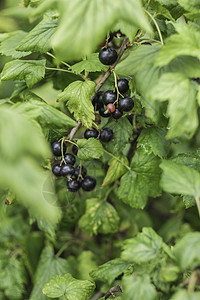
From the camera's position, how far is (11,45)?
4.96 ft

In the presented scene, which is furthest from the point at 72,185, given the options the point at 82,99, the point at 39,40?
the point at 39,40

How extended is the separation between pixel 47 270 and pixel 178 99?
127cm

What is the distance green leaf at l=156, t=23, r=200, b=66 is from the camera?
2.97 feet

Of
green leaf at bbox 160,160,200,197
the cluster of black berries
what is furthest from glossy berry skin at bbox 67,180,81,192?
green leaf at bbox 160,160,200,197

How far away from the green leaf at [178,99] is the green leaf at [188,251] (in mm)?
307

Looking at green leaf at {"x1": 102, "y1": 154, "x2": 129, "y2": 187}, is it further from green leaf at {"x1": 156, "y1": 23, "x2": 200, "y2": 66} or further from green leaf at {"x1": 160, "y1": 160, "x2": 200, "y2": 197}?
green leaf at {"x1": 156, "y1": 23, "x2": 200, "y2": 66}

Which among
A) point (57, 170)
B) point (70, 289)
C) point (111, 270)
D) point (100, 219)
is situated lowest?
point (100, 219)

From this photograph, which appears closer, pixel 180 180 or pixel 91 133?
pixel 180 180

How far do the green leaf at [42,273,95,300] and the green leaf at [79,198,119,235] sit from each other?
1.43 ft

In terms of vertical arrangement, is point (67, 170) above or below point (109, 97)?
below

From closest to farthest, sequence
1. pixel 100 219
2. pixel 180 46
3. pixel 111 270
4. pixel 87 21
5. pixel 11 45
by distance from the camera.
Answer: pixel 87 21, pixel 180 46, pixel 111 270, pixel 11 45, pixel 100 219

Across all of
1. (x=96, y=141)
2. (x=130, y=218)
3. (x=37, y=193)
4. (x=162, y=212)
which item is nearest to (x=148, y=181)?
(x=96, y=141)

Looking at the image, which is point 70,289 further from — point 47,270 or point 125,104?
point 125,104

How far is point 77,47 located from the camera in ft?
2.63
